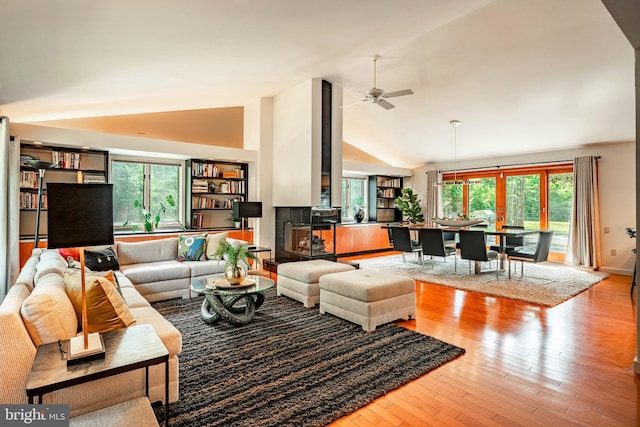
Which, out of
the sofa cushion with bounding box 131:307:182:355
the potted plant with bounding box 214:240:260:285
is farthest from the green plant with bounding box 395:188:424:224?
the sofa cushion with bounding box 131:307:182:355

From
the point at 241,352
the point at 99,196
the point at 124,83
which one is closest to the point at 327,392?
the point at 241,352

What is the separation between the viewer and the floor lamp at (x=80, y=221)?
5.11ft

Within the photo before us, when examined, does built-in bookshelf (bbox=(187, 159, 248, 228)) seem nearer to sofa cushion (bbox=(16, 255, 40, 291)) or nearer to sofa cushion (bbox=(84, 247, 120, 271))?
sofa cushion (bbox=(84, 247, 120, 271))

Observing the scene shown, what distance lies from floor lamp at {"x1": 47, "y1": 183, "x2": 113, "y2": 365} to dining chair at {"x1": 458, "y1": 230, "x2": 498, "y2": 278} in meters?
5.06

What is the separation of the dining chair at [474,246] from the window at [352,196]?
3953mm

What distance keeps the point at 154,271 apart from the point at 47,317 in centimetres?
248

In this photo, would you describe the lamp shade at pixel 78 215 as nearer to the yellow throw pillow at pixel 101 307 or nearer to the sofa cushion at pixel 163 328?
the yellow throw pillow at pixel 101 307

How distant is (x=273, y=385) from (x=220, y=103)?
17.2 feet

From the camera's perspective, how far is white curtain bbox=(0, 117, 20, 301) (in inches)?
147

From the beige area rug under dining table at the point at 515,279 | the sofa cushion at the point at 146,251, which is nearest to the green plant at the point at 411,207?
the beige area rug under dining table at the point at 515,279

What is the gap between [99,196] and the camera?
1689 millimetres

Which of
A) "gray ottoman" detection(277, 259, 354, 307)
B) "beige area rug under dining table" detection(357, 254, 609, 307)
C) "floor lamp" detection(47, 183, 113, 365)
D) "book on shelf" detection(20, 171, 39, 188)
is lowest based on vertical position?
"beige area rug under dining table" detection(357, 254, 609, 307)

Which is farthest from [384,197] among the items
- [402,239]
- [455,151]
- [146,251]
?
[146,251]

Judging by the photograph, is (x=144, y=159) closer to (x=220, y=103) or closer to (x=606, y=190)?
(x=220, y=103)
